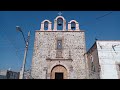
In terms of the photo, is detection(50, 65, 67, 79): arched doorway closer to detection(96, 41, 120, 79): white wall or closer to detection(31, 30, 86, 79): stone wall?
detection(31, 30, 86, 79): stone wall

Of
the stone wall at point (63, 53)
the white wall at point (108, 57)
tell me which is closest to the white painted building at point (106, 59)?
the white wall at point (108, 57)

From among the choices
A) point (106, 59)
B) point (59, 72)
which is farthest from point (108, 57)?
point (59, 72)

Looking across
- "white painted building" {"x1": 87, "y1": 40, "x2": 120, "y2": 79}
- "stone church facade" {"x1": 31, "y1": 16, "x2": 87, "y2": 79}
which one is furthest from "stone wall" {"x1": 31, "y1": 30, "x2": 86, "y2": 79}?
"white painted building" {"x1": 87, "y1": 40, "x2": 120, "y2": 79}

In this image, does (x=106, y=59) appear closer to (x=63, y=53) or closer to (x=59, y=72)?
(x=63, y=53)

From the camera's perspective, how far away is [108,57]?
1161 cm

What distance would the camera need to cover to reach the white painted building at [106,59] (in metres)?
11.1

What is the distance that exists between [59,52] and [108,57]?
214 inches

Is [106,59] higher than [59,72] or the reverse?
higher

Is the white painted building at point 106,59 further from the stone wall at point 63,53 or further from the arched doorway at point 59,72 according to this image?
the arched doorway at point 59,72

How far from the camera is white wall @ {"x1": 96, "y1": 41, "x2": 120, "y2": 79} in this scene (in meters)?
11.1
